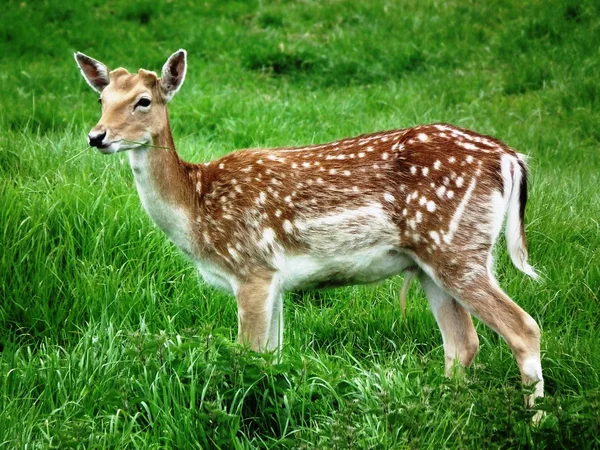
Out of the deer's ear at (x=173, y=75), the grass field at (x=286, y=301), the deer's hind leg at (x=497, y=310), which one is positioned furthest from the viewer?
the deer's ear at (x=173, y=75)

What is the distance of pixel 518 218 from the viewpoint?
4.87m

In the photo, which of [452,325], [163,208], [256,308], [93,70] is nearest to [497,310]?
[452,325]

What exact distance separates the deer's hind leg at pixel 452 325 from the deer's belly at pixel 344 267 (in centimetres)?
23

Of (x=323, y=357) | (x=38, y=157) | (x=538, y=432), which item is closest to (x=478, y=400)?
(x=538, y=432)

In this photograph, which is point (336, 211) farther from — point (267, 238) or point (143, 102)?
point (143, 102)

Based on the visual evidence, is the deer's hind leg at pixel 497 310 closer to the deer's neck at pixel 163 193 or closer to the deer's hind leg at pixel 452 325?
the deer's hind leg at pixel 452 325

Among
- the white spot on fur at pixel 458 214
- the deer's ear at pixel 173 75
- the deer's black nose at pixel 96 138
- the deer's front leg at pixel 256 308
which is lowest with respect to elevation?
the deer's front leg at pixel 256 308

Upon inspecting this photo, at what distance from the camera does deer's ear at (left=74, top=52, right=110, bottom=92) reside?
17.1 ft

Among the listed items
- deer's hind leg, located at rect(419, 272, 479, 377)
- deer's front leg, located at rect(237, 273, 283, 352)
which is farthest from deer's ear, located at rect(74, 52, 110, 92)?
deer's hind leg, located at rect(419, 272, 479, 377)

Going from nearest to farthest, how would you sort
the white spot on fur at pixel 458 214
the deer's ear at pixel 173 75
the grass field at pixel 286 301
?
the grass field at pixel 286 301
the white spot on fur at pixel 458 214
the deer's ear at pixel 173 75

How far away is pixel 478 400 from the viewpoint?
4105mm

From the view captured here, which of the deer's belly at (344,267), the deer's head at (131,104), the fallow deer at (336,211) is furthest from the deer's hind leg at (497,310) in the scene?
the deer's head at (131,104)

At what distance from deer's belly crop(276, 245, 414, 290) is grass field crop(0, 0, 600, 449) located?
0.39 metres

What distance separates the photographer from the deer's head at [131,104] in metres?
4.78
